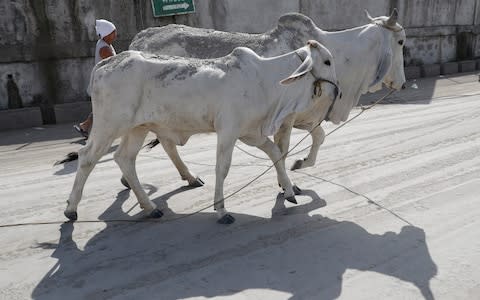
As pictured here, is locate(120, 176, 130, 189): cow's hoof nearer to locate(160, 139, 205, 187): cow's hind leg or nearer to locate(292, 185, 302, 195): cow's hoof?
locate(160, 139, 205, 187): cow's hind leg

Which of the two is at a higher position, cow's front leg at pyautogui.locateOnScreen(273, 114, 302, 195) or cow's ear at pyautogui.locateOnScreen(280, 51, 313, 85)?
cow's ear at pyautogui.locateOnScreen(280, 51, 313, 85)

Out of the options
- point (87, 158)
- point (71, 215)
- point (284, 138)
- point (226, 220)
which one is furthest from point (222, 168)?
point (71, 215)

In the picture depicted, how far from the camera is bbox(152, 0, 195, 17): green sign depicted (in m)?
10.4

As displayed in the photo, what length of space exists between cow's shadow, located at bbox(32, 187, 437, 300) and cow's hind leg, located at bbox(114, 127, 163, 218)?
0.17 meters

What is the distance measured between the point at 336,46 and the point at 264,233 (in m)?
2.05

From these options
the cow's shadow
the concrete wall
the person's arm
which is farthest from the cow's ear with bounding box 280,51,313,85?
the concrete wall

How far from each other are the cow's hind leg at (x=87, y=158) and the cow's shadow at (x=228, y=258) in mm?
206

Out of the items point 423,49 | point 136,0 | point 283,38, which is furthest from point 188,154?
point 423,49

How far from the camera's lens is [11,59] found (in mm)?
9172

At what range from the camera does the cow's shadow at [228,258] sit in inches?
119

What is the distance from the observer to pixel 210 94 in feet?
12.3

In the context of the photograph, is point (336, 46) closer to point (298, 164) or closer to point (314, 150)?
point (314, 150)

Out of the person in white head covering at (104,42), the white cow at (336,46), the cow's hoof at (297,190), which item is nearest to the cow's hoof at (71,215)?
the white cow at (336,46)

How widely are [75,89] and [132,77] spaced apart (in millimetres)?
6670
